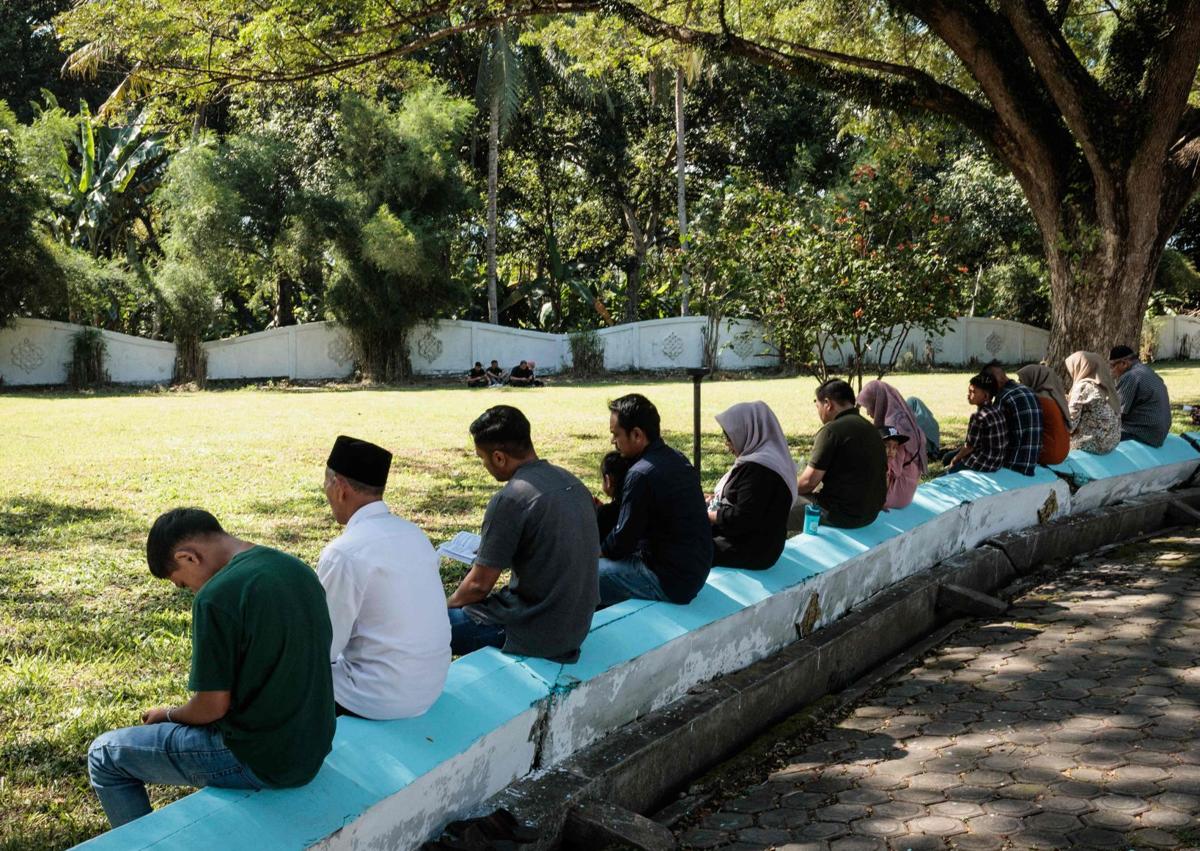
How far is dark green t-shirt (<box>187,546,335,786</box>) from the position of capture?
9.03ft

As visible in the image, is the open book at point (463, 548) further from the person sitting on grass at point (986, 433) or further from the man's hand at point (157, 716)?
the person sitting on grass at point (986, 433)

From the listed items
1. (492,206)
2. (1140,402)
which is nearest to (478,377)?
(492,206)

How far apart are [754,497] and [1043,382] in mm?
4219

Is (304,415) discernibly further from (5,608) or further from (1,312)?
(5,608)

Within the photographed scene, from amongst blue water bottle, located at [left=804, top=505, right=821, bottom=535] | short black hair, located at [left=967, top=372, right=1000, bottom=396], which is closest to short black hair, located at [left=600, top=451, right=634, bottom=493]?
blue water bottle, located at [left=804, top=505, right=821, bottom=535]

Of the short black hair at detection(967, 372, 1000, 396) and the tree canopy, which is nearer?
the short black hair at detection(967, 372, 1000, 396)

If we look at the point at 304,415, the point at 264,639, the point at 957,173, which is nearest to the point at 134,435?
the point at 304,415

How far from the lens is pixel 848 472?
6.19 m

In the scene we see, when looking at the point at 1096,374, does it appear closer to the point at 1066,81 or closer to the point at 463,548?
the point at 1066,81

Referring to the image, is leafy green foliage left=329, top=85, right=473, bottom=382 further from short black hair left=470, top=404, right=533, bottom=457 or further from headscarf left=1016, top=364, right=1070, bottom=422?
short black hair left=470, top=404, right=533, bottom=457

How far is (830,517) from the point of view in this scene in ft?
20.4

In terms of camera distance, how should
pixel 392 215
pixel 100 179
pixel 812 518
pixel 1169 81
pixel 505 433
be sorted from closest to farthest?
pixel 505 433, pixel 812 518, pixel 1169 81, pixel 392 215, pixel 100 179

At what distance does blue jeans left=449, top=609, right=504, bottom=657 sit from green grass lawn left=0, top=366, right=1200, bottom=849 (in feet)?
4.34

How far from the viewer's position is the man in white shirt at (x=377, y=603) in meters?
3.24
